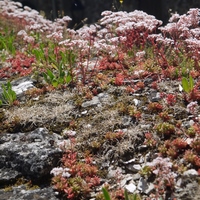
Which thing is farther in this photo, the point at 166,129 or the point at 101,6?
the point at 101,6

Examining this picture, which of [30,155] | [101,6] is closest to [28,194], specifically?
[30,155]

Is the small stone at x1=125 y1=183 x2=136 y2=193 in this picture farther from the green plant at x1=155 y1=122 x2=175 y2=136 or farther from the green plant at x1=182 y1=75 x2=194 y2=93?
the green plant at x1=182 y1=75 x2=194 y2=93

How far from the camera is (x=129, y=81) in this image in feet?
23.1

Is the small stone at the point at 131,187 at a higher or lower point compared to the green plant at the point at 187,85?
lower

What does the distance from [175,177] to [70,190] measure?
1431 millimetres

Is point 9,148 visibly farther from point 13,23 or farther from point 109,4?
point 109,4

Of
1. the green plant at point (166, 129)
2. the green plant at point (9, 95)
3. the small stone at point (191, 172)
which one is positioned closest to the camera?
the small stone at point (191, 172)

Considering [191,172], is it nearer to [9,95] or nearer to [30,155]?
[30,155]

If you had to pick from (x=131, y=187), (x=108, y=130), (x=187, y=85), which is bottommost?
(x=131, y=187)

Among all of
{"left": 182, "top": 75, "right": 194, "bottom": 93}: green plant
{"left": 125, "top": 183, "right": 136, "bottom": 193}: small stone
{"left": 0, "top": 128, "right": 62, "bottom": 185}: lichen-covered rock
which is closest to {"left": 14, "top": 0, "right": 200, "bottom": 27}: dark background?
{"left": 182, "top": 75, "right": 194, "bottom": 93}: green plant

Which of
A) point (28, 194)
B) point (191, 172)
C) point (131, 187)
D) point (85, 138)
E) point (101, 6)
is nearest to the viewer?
point (191, 172)

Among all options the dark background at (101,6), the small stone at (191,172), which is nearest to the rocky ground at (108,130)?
the small stone at (191,172)

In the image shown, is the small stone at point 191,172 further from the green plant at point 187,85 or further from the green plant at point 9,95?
the green plant at point 9,95

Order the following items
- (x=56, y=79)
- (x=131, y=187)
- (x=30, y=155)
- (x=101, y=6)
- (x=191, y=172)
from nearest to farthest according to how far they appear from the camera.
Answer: (x=191, y=172)
(x=131, y=187)
(x=30, y=155)
(x=56, y=79)
(x=101, y=6)
